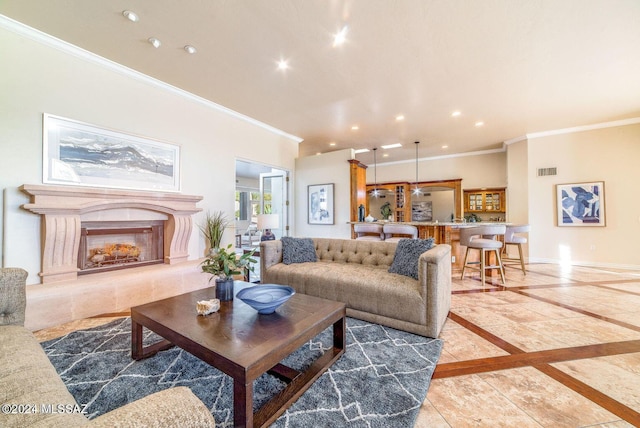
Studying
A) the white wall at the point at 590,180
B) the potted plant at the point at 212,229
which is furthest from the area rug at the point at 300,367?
the white wall at the point at 590,180

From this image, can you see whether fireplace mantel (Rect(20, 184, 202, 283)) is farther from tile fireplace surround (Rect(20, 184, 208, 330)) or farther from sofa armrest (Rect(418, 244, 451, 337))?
sofa armrest (Rect(418, 244, 451, 337))

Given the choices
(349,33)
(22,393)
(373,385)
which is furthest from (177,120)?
(373,385)

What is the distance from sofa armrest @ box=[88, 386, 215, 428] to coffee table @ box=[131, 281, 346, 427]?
521mm

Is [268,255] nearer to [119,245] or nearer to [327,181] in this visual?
[119,245]

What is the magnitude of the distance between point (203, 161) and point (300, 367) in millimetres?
3613

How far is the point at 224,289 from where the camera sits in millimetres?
2047

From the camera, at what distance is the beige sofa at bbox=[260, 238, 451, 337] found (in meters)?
2.28

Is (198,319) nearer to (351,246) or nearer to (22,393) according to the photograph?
(22,393)

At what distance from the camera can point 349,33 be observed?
2600 millimetres

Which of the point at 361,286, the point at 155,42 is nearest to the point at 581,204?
the point at 361,286

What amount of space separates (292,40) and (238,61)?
0.81 m

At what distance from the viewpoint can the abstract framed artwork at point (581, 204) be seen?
539 centimetres

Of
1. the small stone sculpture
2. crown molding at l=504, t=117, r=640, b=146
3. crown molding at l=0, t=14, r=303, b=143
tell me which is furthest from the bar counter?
crown molding at l=0, t=14, r=303, b=143

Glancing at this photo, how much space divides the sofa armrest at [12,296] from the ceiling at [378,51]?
94.1 inches
